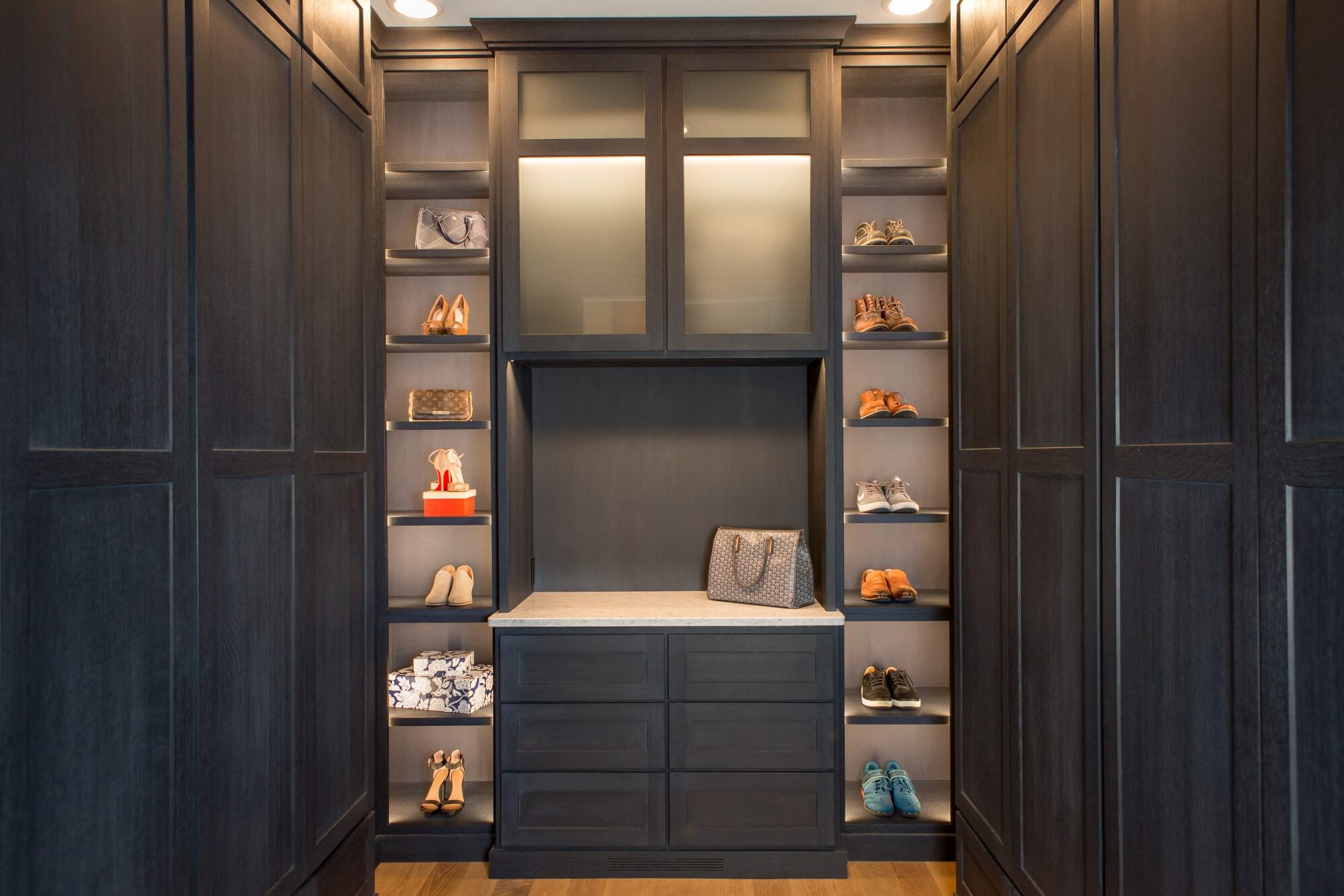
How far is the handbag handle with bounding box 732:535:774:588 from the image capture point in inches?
114

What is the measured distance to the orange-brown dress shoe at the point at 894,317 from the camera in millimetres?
A: 2828

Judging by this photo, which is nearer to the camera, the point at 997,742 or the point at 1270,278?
the point at 1270,278

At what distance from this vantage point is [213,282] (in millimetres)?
1689

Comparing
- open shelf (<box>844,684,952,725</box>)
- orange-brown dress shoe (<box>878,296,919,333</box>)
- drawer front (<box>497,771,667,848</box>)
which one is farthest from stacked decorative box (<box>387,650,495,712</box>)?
orange-brown dress shoe (<box>878,296,919,333</box>)

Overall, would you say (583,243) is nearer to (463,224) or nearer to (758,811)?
(463,224)

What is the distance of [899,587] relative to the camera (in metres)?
2.87

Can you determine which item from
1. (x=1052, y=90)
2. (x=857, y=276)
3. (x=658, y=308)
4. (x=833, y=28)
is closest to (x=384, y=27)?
(x=658, y=308)

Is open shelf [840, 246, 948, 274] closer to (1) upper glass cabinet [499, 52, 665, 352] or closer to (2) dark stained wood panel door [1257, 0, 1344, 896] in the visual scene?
(1) upper glass cabinet [499, 52, 665, 352]

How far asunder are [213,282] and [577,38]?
5.10 ft

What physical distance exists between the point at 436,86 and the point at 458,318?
809 mm

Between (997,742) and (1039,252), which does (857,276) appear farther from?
(997,742)

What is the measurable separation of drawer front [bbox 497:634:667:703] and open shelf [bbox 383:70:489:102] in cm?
184

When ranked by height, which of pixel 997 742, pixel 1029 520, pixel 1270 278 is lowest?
pixel 997 742

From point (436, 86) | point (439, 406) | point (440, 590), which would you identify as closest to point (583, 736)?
point (440, 590)
